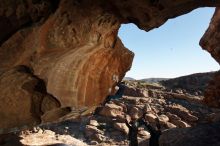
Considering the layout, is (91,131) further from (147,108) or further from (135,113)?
(147,108)

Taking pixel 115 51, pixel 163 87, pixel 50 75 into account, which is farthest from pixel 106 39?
pixel 163 87

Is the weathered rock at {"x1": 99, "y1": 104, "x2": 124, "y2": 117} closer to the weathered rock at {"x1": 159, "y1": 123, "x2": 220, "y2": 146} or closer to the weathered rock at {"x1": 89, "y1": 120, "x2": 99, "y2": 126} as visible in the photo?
the weathered rock at {"x1": 89, "y1": 120, "x2": 99, "y2": 126}

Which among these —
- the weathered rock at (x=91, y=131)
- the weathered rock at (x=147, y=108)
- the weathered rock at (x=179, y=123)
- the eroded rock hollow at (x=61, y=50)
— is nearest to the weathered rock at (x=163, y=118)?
the weathered rock at (x=179, y=123)

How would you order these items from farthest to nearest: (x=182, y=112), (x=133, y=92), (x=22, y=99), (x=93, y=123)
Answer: (x=133, y=92), (x=182, y=112), (x=93, y=123), (x=22, y=99)

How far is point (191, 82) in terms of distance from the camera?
35.9 metres

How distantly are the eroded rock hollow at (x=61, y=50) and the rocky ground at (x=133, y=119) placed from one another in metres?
6.97

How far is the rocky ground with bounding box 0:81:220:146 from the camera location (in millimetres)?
17620

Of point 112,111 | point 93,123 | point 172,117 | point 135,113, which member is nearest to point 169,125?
point 172,117

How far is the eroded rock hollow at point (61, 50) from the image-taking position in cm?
680

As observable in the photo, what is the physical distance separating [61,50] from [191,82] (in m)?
30.2

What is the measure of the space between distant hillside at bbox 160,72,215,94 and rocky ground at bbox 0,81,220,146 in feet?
4.60

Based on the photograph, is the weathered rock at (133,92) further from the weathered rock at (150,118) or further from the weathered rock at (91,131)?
the weathered rock at (91,131)

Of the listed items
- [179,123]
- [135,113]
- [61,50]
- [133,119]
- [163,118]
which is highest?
[61,50]

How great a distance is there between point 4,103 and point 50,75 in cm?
136
